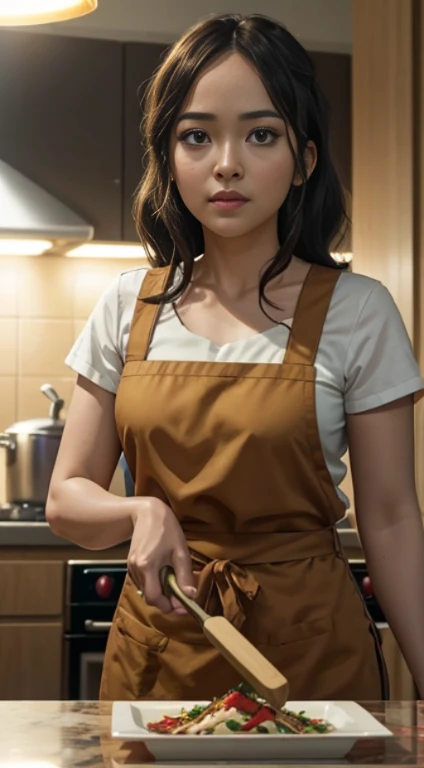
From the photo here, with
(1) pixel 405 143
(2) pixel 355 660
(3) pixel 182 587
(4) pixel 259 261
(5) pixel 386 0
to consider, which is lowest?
(2) pixel 355 660

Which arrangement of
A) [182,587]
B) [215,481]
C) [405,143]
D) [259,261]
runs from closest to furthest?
[182,587] → [215,481] → [259,261] → [405,143]

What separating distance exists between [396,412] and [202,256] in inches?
11.9

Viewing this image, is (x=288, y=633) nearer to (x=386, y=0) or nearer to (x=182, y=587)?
(x=182, y=587)

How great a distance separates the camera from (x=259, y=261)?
4.26 feet

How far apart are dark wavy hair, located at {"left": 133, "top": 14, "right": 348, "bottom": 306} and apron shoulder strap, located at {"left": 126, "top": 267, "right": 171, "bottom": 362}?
0.5 inches

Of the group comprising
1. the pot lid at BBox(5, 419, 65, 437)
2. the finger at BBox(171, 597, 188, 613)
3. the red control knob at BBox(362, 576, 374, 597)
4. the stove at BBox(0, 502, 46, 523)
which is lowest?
the red control knob at BBox(362, 576, 374, 597)

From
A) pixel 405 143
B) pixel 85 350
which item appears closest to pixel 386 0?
pixel 405 143

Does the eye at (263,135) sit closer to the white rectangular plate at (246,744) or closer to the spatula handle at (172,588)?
the spatula handle at (172,588)

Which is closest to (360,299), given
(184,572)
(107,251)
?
(184,572)

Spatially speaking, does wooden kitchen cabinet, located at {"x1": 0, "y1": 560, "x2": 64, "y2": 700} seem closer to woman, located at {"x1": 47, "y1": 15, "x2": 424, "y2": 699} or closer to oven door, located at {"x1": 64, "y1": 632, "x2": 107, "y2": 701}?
oven door, located at {"x1": 64, "y1": 632, "x2": 107, "y2": 701}

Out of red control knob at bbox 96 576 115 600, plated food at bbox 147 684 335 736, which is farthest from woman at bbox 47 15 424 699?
red control knob at bbox 96 576 115 600

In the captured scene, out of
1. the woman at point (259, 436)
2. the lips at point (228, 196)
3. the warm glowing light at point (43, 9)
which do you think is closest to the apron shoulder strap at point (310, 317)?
the woman at point (259, 436)

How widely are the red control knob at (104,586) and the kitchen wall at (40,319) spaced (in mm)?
844

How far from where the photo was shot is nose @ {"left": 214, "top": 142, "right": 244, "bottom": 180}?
115 centimetres
